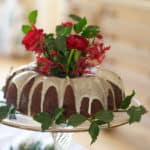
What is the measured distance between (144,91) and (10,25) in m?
2.11

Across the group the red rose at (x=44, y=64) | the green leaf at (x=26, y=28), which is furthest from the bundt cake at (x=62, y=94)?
the green leaf at (x=26, y=28)

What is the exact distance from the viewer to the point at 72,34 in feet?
3.24

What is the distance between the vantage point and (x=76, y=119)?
0.90 meters

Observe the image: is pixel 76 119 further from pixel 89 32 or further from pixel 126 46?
pixel 126 46

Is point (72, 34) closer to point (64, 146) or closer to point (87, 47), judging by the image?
point (87, 47)

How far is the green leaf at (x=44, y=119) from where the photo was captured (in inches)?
35.2

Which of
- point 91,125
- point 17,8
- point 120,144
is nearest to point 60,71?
point 91,125

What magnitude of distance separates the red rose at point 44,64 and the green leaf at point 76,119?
158 mm

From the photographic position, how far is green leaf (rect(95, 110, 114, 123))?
3.00ft

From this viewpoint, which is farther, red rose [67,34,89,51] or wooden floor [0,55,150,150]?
wooden floor [0,55,150,150]

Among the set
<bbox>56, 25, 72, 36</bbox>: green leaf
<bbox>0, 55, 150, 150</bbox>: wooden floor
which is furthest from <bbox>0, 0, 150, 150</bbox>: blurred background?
<bbox>56, 25, 72, 36</bbox>: green leaf

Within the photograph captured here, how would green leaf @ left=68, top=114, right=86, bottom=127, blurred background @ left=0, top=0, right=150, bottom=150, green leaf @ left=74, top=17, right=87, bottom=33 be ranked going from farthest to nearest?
blurred background @ left=0, top=0, right=150, bottom=150 < green leaf @ left=74, top=17, right=87, bottom=33 < green leaf @ left=68, top=114, right=86, bottom=127

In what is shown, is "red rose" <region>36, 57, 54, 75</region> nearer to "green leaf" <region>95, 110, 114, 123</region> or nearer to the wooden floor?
"green leaf" <region>95, 110, 114, 123</region>

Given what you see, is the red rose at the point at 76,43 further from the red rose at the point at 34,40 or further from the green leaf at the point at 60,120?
the green leaf at the point at 60,120
